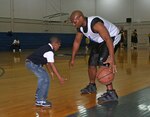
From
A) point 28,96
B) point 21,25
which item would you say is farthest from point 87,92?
point 21,25

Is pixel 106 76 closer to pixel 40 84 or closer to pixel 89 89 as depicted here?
pixel 89 89

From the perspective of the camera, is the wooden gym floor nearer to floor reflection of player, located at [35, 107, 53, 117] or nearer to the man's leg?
floor reflection of player, located at [35, 107, 53, 117]

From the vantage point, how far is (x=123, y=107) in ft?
16.4

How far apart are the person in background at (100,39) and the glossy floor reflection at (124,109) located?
32 cm

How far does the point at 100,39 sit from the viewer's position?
19.5 feet

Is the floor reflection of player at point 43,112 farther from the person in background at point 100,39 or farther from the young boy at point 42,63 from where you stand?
the person in background at point 100,39

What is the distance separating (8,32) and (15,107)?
2163 cm

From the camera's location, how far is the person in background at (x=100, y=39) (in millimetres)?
5305

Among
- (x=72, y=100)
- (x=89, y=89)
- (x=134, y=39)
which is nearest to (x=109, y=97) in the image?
(x=72, y=100)

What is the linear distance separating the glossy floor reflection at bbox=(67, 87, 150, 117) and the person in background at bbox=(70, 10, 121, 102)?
0.32 m

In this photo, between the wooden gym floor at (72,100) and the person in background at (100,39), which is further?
the person in background at (100,39)

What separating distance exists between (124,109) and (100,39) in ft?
5.43

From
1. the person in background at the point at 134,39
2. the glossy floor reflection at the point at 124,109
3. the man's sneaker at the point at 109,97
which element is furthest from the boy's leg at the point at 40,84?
the person in background at the point at 134,39

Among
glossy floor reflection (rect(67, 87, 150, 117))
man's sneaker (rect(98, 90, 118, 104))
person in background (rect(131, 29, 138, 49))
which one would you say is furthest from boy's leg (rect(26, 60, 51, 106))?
person in background (rect(131, 29, 138, 49))
